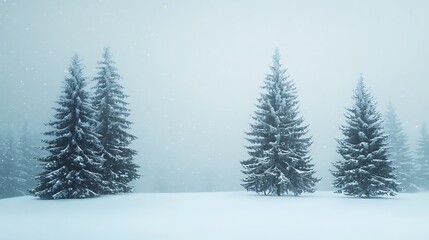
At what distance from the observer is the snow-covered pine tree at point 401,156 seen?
43188 mm

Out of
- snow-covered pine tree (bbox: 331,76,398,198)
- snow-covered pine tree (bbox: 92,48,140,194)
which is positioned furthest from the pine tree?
snow-covered pine tree (bbox: 331,76,398,198)

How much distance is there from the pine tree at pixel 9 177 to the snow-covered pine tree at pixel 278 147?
32.9 meters

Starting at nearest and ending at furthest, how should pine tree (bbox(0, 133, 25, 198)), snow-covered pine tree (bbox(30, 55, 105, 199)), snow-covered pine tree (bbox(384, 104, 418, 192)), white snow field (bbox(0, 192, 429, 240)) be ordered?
white snow field (bbox(0, 192, 429, 240)), snow-covered pine tree (bbox(30, 55, 105, 199)), pine tree (bbox(0, 133, 25, 198)), snow-covered pine tree (bbox(384, 104, 418, 192))

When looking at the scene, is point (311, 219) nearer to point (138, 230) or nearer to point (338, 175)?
point (138, 230)

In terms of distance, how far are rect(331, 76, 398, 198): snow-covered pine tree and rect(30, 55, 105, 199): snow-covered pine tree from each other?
1827 centimetres

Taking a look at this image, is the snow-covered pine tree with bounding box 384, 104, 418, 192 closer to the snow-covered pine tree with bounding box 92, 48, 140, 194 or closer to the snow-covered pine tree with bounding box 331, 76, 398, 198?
the snow-covered pine tree with bounding box 331, 76, 398, 198

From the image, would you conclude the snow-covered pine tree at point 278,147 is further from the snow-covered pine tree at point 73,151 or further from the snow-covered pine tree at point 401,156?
the snow-covered pine tree at point 401,156

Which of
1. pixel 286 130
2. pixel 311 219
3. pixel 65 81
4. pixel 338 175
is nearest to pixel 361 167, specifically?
pixel 338 175

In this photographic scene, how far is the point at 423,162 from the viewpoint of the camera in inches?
1887

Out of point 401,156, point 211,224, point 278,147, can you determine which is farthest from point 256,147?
point 401,156

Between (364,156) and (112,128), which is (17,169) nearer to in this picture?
(112,128)

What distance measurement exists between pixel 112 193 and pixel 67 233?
51.5 ft

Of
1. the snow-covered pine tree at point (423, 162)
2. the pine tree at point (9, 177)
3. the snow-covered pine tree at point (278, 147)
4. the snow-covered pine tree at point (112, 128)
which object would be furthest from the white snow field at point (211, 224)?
the snow-covered pine tree at point (423, 162)

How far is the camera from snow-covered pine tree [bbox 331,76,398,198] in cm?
2369
